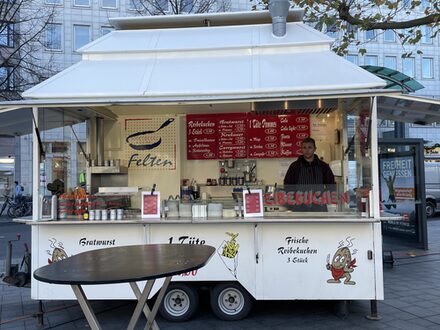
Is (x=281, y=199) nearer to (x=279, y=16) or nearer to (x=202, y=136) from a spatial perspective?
(x=279, y=16)

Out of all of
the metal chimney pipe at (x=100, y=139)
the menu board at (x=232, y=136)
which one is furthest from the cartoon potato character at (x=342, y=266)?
the metal chimney pipe at (x=100, y=139)

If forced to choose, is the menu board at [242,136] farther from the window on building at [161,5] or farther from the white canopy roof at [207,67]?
the window on building at [161,5]

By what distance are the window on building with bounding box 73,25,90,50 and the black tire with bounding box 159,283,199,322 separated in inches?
964

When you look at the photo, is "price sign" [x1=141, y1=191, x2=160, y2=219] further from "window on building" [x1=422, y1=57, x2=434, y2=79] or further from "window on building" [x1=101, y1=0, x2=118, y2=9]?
"window on building" [x1=422, y1=57, x2=434, y2=79]

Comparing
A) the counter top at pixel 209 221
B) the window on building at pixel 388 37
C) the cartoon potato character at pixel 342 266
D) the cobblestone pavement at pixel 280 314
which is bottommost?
the cobblestone pavement at pixel 280 314

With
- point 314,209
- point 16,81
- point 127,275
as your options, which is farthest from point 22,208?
point 127,275

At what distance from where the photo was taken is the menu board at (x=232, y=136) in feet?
24.7

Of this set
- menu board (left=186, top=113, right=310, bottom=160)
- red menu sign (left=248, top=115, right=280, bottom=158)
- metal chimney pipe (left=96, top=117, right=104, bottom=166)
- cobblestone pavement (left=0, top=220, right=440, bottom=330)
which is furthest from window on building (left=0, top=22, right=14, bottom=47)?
cobblestone pavement (left=0, top=220, right=440, bottom=330)

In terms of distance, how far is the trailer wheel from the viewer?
16.3 ft

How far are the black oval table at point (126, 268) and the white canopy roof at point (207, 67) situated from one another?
1.71 m

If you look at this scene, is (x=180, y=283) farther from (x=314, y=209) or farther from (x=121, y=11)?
(x=121, y=11)

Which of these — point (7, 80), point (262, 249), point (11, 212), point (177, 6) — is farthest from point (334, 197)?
point (11, 212)

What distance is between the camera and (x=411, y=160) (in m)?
9.64

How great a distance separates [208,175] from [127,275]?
16.4 feet
